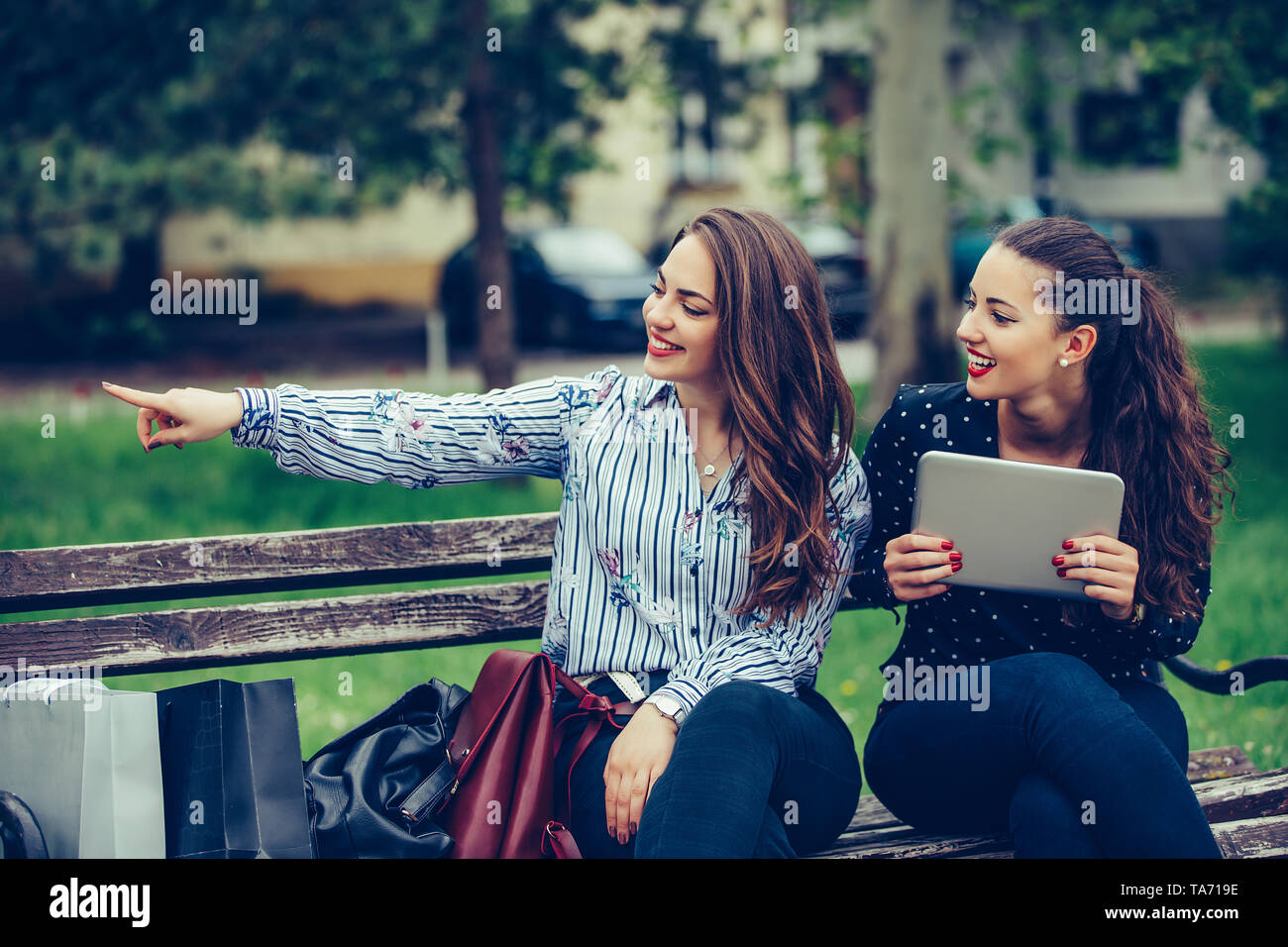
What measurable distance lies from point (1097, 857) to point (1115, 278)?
1.08 metres

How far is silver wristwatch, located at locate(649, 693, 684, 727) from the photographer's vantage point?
2.56 metres

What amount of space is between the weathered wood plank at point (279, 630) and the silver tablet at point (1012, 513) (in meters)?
0.96

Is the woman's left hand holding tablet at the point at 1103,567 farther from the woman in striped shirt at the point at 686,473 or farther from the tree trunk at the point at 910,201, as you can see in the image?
the tree trunk at the point at 910,201

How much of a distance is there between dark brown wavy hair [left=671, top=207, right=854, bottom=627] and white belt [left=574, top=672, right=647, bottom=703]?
0.24 meters

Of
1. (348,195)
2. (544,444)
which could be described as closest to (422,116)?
(348,195)

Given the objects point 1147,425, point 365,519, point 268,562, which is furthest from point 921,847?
point 365,519

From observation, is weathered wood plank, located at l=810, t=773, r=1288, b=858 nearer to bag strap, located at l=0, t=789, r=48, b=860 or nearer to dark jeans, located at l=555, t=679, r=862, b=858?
dark jeans, located at l=555, t=679, r=862, b=858

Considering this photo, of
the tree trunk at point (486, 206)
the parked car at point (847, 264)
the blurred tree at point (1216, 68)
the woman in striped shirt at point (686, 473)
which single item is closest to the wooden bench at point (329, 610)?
the woman in striped shirt at point (686, 473)

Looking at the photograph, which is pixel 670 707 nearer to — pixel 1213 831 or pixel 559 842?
pixel 559 842

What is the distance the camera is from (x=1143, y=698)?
110 inches

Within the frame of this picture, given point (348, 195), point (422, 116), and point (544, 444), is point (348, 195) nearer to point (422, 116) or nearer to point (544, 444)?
point (422, 116)

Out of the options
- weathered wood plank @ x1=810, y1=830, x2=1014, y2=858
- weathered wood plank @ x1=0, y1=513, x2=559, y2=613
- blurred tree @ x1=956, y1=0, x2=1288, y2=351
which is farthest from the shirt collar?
blurred tree @ x1=956, y1=0, x2=1288, y2=351

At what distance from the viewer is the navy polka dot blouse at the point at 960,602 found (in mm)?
2760

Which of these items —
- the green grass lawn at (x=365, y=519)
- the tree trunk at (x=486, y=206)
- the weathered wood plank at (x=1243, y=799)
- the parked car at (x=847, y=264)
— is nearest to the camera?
the weathered wood plank at (x=1243, y=799)
